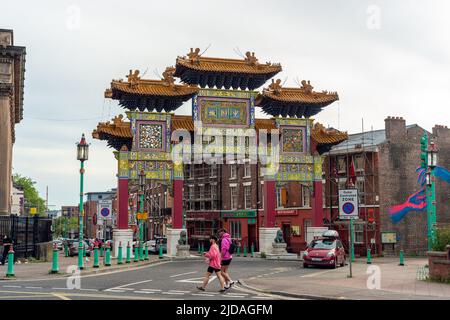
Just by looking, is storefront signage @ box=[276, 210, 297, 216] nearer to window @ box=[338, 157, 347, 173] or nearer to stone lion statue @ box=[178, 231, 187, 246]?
window @ box=[338, 157, 347, 173]

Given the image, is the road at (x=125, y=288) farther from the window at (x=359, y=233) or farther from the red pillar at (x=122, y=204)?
the window at (x=359, y=233)

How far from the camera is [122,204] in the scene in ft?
132

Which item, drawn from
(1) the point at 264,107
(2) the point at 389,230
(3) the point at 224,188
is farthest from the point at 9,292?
(3) the point at 224,188

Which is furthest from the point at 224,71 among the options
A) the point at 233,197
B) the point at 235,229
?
the point at 235,229

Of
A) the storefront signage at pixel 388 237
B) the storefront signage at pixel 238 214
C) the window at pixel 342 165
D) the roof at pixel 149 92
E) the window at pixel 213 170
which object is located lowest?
the storefront signage at pixel 388 237

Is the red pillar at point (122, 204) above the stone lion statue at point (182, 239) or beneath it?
above

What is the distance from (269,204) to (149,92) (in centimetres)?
1234

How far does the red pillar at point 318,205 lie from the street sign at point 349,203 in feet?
73.4

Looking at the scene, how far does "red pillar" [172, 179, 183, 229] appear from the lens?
41400 millimetres

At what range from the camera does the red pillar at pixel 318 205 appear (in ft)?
146

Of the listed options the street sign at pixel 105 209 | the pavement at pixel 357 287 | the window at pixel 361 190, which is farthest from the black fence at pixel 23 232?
the window at pixel 361 190

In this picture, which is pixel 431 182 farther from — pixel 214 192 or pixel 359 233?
pixel 214 192
